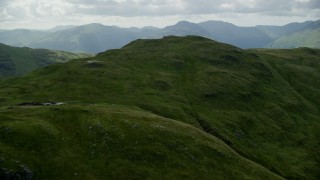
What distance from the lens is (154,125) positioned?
92.3m

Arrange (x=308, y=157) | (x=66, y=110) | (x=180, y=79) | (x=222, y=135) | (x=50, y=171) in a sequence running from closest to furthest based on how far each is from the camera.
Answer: (x=50, y=171)
(x=66, y=110)
(x=222, y=135)
(x=308, y=157)
(x=180, y=79)

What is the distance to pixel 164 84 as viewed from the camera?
539 ft

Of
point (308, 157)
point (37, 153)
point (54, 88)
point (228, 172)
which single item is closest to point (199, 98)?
point (308, 157)

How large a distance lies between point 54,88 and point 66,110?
182 ft

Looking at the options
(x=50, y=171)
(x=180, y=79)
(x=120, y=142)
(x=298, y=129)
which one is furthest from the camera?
(x=180, y=79)

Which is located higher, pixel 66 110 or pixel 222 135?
pixel 66 110

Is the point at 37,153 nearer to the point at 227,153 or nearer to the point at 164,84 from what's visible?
the point at 227,153

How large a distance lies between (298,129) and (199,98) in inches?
1691

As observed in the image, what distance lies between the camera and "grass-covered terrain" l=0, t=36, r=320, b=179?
242 ft

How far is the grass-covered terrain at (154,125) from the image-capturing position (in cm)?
7369

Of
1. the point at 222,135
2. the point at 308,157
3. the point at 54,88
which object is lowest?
the point at 308,157

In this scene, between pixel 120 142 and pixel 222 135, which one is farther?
pixel 222 135

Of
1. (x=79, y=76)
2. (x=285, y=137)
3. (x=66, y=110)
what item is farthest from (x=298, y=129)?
(x=66, y=110)

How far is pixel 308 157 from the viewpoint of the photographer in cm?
13350
